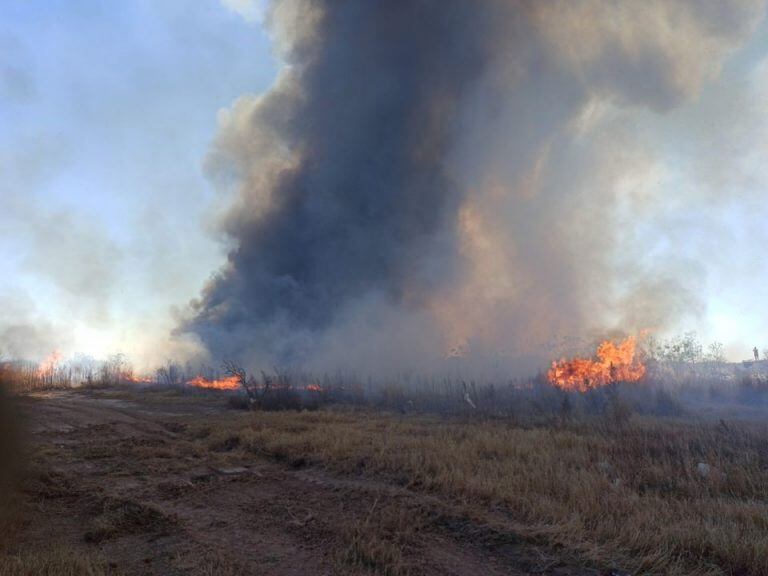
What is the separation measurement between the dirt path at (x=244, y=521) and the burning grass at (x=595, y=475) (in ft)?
1.41

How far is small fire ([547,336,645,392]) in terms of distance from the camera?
23062 mm

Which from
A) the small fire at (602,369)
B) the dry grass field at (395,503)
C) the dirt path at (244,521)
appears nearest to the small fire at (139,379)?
the dry grass field at (395,503)

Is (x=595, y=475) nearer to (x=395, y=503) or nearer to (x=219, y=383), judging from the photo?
(x=395, y=503)

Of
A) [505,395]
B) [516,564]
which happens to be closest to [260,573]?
[516,564]

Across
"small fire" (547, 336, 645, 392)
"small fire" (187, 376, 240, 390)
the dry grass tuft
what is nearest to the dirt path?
the dry grass tuft

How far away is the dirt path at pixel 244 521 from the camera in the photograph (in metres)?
5.66

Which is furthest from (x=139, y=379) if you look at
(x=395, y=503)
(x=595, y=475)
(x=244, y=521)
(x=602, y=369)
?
(x=595, y=475)

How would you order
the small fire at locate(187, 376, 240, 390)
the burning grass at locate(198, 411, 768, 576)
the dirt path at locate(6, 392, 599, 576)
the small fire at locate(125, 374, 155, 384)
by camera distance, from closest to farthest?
the dirt path at locate(6, 392, 599, 576), the burning grass at locate(198, 411, 768, 576), the small fire at locate(187, 376, 240, 390), the small fire at locate(125, 374, 155, 384)

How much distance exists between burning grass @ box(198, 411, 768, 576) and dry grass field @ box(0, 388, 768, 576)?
33 millimetres

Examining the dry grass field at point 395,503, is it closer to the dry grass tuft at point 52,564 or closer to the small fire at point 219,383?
the dry grass tuft at point 52,564

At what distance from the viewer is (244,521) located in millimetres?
7156

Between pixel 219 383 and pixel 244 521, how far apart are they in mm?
27725

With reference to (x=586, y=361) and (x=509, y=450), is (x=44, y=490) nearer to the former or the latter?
(x=509, y=450)

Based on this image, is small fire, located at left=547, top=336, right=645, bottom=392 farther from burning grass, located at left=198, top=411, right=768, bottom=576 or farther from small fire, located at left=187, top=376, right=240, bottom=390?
small fire, located at left=187, top=376, right=240, bottom=390
